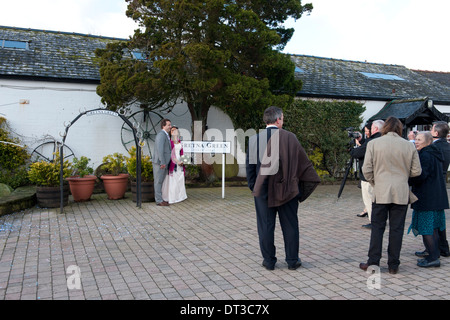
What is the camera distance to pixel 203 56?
936cm

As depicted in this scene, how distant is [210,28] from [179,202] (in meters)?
4.55

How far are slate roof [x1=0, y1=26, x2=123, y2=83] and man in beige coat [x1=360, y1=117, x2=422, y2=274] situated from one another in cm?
932

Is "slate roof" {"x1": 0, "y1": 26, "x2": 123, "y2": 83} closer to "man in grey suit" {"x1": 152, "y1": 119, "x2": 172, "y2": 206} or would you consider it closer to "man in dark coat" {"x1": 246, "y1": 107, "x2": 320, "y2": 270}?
"man in grey suit" {"x1": 152, "y1": 119, "x2": 172, "y2": 206}

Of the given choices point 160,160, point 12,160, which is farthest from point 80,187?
point 12,160

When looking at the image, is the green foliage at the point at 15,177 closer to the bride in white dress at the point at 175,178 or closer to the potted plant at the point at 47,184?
the potted plant at the point at 47,184

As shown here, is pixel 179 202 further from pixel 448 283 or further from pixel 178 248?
pixel 448 283

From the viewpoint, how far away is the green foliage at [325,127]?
14.3 m

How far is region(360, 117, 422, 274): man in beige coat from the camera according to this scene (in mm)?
4434

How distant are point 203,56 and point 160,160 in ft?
8.82

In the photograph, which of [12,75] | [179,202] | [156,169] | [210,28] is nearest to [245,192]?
[179,202]

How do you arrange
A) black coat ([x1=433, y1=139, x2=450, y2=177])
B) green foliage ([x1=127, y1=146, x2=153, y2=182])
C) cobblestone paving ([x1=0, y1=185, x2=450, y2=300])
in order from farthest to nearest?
green foliage ([x1=127, y1=146, x2=153, y2=182])
black coat ([x1=433, y1=139, x2=450, y2=177])
cobblestone paving ([x1=0, y1=185, x2=450, y2=300])

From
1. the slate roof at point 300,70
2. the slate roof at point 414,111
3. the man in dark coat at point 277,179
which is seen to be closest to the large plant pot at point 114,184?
the slate roof at point 300,70

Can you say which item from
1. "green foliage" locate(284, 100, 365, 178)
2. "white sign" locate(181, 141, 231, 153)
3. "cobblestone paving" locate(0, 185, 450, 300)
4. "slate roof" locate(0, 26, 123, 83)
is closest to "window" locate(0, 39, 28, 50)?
"slate roof" locate(0, 26, 123, 83)

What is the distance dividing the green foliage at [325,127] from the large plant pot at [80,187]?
7500 millimetres
